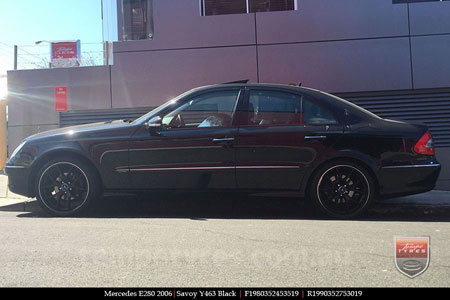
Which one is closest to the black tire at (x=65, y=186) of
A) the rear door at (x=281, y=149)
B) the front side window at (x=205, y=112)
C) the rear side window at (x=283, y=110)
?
the front side window at (x=205, y=112)

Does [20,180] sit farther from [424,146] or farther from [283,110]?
[424,146]

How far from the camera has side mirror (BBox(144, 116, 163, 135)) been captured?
17.3 feet

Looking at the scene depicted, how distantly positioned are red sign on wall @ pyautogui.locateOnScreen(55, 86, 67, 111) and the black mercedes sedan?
423 centimetres

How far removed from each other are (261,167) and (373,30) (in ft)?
17.4

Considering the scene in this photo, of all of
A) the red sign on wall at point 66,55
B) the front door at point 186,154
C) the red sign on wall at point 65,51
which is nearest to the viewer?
the front door at point 186,154

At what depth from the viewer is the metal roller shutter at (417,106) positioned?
29.2 feet

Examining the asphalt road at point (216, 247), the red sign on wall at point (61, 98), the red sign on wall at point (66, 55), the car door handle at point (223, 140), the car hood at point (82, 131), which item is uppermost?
the red sign on wall at point (66, 55)

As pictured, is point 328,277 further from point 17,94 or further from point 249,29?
point 17,94

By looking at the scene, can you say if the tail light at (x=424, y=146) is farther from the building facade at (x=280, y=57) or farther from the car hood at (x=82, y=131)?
the building facade at (x=280, y=57)

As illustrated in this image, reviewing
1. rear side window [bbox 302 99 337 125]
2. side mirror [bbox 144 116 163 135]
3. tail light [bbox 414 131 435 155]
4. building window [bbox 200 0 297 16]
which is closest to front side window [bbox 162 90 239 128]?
side mirror [bbox 144 116 163 135]

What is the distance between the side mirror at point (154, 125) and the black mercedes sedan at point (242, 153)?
0.01m

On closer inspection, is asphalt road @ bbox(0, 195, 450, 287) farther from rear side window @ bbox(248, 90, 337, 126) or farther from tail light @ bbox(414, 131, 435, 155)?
rear side window @ bbox(248, 90, 337, 126)
